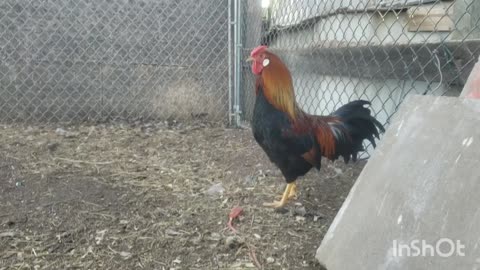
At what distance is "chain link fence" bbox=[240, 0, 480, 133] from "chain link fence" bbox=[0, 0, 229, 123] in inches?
17.7

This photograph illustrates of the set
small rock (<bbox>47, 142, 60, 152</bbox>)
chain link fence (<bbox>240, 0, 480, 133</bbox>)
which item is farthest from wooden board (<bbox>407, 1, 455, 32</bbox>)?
small rock (<bbox>47, 142, 60, 152</bbox>)

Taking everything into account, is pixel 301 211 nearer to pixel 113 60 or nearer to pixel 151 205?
pixel 151 205

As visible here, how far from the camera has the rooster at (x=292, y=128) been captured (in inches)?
92.7

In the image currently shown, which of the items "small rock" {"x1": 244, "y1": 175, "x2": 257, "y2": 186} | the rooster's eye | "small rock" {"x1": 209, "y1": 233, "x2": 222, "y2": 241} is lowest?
"small rock" {"x1": 244, "y1": 175, "x2": 257, "y2": 186}

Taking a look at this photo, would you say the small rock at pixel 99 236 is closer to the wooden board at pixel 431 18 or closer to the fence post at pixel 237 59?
the wooden board at pixel 431 18

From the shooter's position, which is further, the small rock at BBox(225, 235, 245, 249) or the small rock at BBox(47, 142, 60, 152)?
the small rock at BBox(47, 142, 60, 152)

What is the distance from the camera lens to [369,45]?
2.62 m

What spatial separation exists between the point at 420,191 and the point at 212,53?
3.41m

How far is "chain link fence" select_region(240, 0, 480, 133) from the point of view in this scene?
207 centimetres

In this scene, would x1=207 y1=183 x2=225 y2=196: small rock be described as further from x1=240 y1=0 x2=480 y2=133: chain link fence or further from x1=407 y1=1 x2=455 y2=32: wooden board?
x1=407 y1=1 x2=455 y2=32: wooden board

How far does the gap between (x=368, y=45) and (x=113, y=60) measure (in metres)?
2.63

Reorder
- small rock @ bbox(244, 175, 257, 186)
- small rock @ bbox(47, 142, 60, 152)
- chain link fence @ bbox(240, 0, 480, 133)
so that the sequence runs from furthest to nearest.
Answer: small rock @ bbox(47, 142, 60, 152) → small rock @ bbox(244, 175, 257, 186) → chain link fence @ bbox(240, 0, 480, 133)

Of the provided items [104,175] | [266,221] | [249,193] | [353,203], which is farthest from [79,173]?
[353,203]

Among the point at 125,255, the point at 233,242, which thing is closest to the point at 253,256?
the point at 233,242
